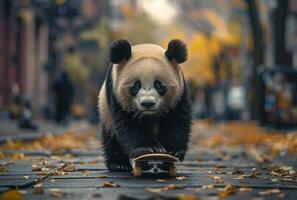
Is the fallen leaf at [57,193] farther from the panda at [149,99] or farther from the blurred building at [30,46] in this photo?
the blurred building at [30,46]

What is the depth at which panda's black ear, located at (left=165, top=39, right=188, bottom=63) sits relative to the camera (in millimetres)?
8633

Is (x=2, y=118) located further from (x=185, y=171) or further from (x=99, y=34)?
(x=99, y=34)

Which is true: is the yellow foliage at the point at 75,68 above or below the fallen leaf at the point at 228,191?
below

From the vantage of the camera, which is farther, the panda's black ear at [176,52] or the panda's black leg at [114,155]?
the panda's black leg at [114,155]

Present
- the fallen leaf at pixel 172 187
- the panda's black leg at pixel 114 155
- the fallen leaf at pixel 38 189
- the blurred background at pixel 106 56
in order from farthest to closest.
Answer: the blurred background at pixel 106 56, the panda's black leg at pixel 114 155, the fallen leaf at pixel 172 187, the fallen leaf at pixel 38 189

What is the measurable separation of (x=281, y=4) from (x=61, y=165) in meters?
16.1

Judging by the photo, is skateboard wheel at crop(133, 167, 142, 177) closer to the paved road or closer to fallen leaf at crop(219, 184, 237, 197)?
the paved road

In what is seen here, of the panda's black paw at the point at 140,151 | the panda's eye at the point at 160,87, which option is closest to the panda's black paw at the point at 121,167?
the panda's black paw at the point at 140,151

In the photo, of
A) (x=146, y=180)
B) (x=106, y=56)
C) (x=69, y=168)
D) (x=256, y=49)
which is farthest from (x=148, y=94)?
(x=256, y=49)

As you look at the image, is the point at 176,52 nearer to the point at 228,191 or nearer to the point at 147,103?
the point at 147,103

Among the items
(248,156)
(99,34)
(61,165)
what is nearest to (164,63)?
(61,165)

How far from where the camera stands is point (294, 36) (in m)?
43.2

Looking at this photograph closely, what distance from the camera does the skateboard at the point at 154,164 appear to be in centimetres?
821

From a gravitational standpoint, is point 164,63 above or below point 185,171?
above
